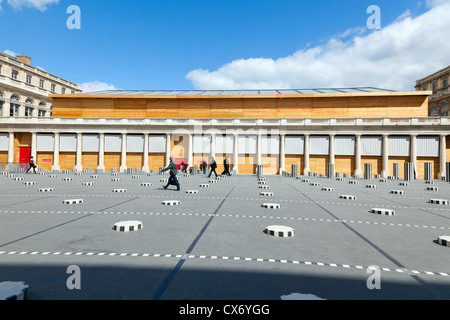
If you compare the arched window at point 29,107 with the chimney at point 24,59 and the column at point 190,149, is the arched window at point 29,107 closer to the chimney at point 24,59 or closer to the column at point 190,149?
the chimney at point 24,59

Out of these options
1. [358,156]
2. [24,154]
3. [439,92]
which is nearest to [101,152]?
[24,154]

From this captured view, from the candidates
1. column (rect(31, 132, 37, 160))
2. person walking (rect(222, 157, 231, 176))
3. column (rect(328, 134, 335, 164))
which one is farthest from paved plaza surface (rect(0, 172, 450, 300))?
column (rect(31, 132, 37, 160))

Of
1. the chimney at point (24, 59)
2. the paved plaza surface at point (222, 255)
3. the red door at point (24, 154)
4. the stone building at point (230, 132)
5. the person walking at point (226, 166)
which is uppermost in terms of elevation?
the chimney at point (24, 59)

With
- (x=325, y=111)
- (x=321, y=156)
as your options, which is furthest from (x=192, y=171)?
(x=325, y=111)

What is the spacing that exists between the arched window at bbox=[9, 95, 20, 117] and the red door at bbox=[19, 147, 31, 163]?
16932 millimetres

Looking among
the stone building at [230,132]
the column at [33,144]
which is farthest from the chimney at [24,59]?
the column at [33,144]

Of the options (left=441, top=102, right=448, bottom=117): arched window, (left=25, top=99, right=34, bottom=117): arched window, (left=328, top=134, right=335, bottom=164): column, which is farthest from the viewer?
(left=25, top=99, right=34, bottom=117): arched window

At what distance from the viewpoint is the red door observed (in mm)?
48969

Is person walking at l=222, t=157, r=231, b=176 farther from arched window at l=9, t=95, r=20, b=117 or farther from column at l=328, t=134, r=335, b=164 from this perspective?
arched window at l=9, t=95, r=20, b=117

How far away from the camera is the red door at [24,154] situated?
→ 4897cm

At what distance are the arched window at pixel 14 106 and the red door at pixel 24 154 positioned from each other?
55.6 ft
